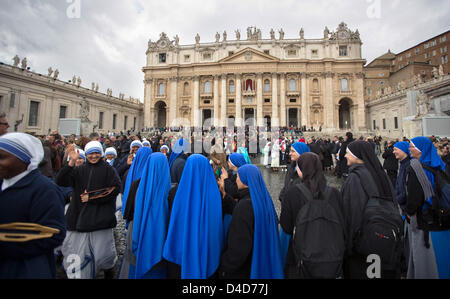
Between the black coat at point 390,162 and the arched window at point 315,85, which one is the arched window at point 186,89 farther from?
the black coat at point 390,162

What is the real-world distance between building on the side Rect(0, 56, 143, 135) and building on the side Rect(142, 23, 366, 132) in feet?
30.9

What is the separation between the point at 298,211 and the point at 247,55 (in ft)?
124

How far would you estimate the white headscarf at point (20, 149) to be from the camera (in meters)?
1.49

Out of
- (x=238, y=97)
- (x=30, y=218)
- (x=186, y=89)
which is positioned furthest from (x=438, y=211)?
(x=186, y=89)

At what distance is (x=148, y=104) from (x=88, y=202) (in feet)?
128

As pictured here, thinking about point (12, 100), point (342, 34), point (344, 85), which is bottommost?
point (12, 100)

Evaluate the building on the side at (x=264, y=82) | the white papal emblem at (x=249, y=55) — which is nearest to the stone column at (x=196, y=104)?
the building on the side at (x=264, y=82)

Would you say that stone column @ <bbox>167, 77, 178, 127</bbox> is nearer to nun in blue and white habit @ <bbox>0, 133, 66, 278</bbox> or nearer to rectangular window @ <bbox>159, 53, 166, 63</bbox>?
rectangular window @ <bbox>159, 53, 166, 63</bbox>

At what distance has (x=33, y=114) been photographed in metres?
22.8

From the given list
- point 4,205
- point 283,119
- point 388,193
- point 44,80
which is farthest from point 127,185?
point 283,119

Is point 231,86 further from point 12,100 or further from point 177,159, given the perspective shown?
point 177,159

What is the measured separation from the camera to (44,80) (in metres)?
23.0

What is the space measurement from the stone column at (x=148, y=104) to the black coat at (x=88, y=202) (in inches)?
1476

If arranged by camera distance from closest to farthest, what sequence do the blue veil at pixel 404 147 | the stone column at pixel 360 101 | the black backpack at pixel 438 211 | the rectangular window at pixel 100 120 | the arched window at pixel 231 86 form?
the black backpack at pixel 438 211
the blue veil at pixel 404 147
the rectangular window at pixel 100 120
the stone column at pixel 360 101
the arched window at pixel 231 86
